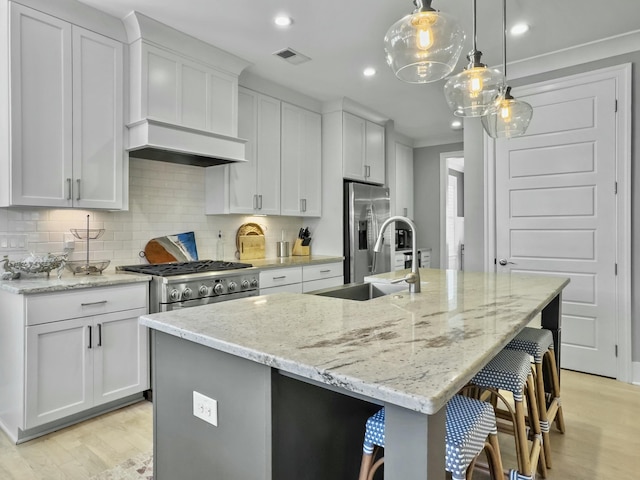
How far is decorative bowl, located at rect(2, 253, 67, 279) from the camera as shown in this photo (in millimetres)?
2477

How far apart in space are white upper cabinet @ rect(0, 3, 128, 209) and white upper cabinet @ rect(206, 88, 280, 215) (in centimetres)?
93

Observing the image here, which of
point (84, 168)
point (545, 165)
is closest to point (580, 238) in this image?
point (545, 165)

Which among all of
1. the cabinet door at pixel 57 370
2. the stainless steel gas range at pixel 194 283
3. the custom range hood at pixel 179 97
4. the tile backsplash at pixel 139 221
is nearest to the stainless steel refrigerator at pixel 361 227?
the tile backsplash at pixel 139 221

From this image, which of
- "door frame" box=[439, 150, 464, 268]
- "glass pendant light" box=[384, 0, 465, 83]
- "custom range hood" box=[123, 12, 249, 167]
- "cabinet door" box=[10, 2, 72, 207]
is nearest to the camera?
"glass pendant light" box=[384, 0, 465, 83]

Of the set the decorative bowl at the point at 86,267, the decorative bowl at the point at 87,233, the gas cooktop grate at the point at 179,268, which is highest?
the decorative bowl at the point at 87,233

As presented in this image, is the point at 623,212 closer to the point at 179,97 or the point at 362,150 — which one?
the point at 362,150

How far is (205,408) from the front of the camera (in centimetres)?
122

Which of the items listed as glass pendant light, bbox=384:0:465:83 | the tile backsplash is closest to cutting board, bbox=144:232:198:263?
the tile backsplash

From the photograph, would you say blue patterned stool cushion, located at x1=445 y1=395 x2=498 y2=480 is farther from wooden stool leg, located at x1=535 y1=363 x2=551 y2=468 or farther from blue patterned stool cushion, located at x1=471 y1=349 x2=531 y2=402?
wooden stool leg, located at x1=535 y1=363 x2=551 y2=468

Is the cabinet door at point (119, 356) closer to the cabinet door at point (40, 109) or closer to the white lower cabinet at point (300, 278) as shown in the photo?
the cabinet door at point (40, 109)

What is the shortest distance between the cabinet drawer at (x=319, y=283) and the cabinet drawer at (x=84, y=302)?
1654mm

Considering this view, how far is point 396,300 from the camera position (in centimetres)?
172

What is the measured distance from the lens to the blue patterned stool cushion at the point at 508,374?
1605 millimetres

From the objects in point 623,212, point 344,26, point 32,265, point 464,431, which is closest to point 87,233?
point 32,265
